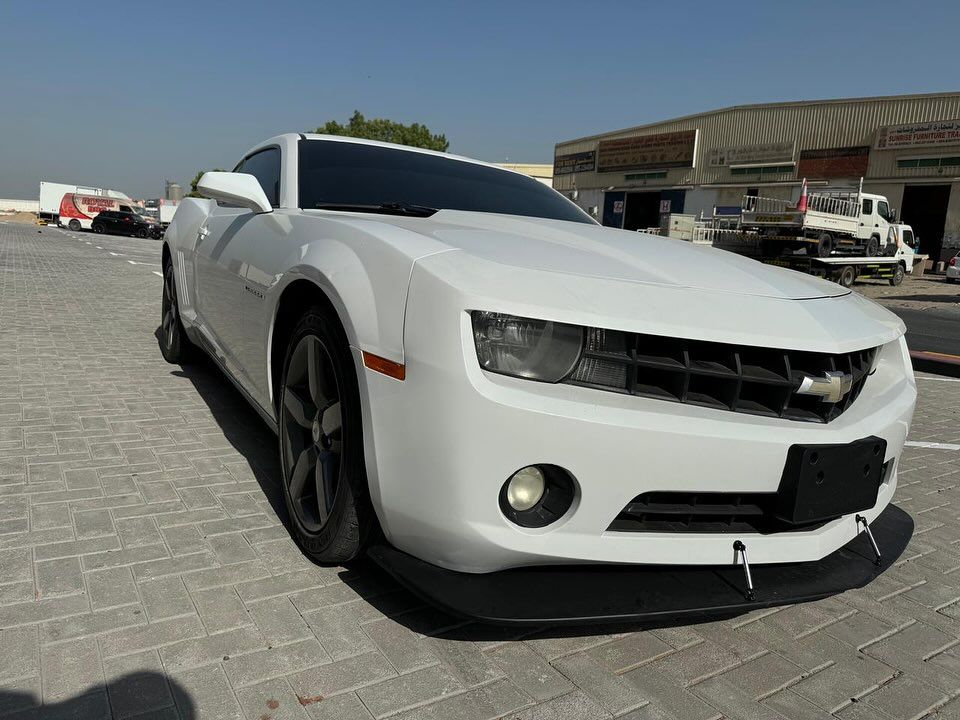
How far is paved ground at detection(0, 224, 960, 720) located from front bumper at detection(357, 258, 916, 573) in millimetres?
321

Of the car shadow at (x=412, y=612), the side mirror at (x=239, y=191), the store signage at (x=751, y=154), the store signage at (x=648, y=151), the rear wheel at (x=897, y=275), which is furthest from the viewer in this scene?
the store signage at (x=648, y=151)

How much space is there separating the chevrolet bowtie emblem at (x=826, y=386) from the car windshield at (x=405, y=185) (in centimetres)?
150

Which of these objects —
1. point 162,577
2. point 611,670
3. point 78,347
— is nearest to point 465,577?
point 611,670

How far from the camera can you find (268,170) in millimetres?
3531

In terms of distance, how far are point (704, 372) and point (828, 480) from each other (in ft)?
1.54

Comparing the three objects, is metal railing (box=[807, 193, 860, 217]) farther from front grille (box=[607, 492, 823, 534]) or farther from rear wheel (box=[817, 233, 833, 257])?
front grille (box=[607, 492, 823, 534])

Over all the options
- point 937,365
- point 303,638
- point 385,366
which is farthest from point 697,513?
point 937,365

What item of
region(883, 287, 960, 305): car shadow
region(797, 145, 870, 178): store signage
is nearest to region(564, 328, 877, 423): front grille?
region(883, 287, 960, 305): car shadow

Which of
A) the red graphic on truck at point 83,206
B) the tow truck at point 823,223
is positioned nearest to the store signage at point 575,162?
the tow truck at point 823,223

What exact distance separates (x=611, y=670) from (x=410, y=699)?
0.54 meters

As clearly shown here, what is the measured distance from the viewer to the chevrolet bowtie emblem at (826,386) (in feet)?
6.16

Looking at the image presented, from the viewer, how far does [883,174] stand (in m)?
28.5

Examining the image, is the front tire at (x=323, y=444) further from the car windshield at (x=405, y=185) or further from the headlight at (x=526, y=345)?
the car windshield at (x=405, y=185)

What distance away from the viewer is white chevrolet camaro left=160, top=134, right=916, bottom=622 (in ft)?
5.57
